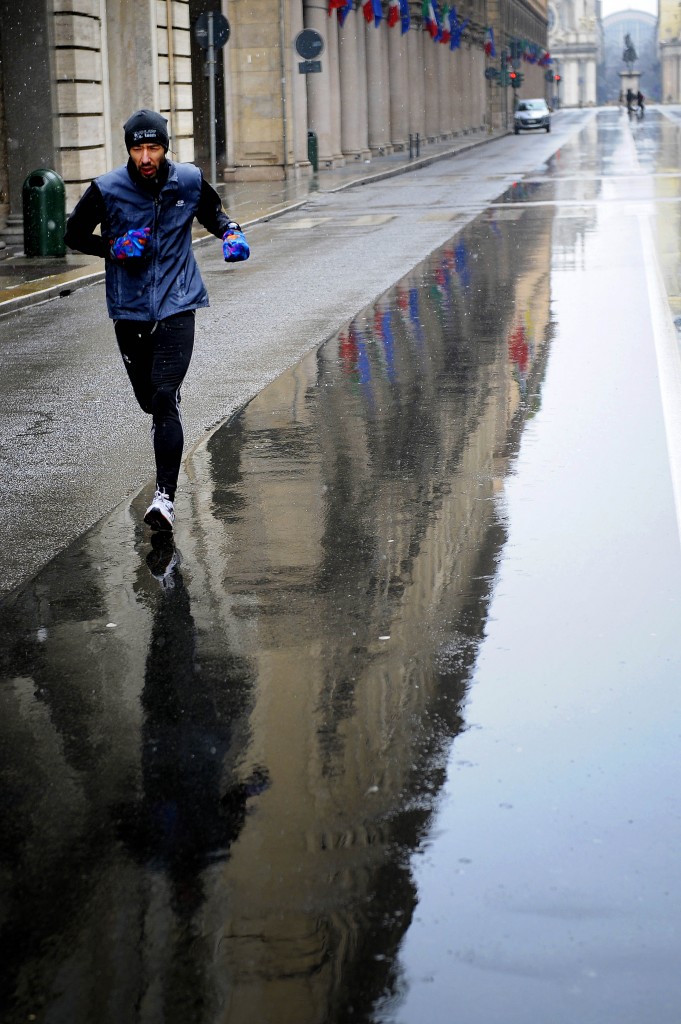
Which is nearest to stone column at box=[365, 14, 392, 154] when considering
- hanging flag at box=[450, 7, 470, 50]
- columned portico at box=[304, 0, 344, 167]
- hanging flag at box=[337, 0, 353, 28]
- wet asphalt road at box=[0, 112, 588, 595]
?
hanging flag at box=[337, 0, 353, 28]

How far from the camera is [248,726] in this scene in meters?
4.64

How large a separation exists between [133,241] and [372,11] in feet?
154

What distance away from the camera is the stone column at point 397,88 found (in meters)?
60.5

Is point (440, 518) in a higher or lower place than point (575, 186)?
lower

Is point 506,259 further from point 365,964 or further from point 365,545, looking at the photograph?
point 365,964

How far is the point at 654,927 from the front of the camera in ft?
11.2

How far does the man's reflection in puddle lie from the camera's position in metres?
3.81

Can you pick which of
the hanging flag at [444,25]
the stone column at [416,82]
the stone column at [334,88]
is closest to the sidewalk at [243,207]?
the stone column at [334,88]

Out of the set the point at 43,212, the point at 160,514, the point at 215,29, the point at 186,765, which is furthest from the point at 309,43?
the point at 186,765

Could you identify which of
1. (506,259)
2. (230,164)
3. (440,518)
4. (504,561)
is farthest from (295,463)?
(230,164)

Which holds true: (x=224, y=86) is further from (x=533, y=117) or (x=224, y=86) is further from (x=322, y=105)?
(x=533, y=117)

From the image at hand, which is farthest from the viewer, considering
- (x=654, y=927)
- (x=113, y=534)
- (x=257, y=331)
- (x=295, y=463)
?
(x=257, y=331)

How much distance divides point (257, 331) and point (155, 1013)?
1118 centimetres

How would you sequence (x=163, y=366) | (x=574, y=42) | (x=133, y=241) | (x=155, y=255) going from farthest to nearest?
1. (x=574, y=42)
2. (x=163, y=366)
3. (x=155, y=255)
4. (x=133, y=241)
